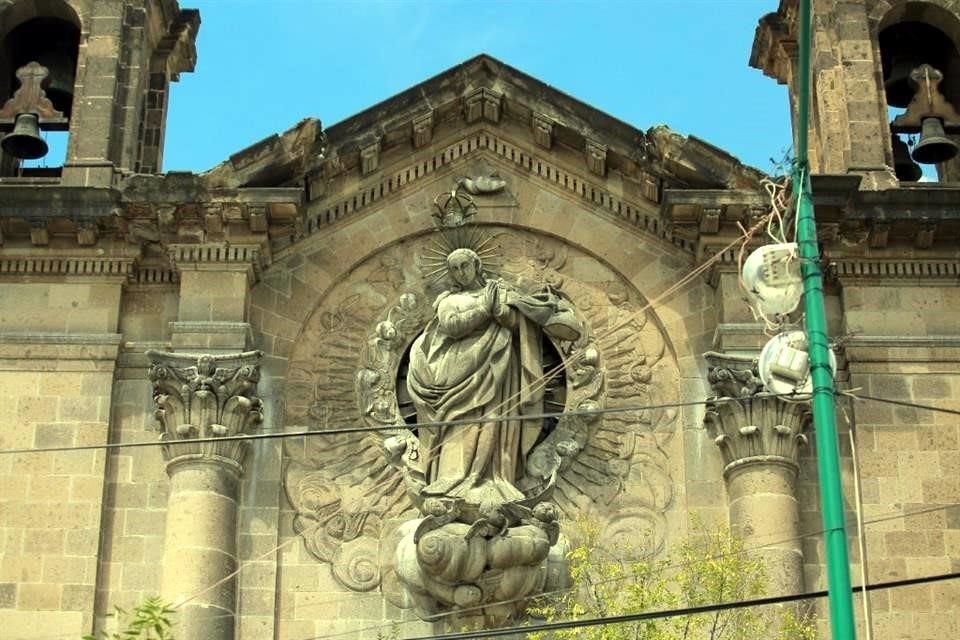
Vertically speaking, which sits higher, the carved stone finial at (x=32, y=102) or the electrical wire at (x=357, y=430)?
the carved stone finial at (x=32, y=102)

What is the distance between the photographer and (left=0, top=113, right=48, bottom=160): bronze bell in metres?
27.6

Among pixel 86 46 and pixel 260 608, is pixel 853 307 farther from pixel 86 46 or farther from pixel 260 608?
pixel 86 46

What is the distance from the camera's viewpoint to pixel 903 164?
28.8 metres

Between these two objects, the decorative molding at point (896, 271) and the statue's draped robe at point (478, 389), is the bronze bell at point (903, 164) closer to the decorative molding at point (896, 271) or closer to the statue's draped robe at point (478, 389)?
the decorative molding at point (896, 271)

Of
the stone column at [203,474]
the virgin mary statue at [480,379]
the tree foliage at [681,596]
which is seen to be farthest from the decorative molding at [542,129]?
the tree foliage at [681,596]

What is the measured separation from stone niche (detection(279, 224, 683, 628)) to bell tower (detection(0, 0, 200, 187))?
336 cm

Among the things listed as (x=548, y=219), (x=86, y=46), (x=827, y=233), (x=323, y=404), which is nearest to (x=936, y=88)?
(x=827, y=233)

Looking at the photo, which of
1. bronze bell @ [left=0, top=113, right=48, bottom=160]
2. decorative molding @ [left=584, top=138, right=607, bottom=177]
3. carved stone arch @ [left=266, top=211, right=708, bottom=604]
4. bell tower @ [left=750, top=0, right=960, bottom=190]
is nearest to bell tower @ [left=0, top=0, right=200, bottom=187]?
bronze bell @ [left=0, top=113, right=48, bottom=160]

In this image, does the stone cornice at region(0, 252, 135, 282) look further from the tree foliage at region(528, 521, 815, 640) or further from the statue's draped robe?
→ the tree foliage at region(528, 521, 815, 640)

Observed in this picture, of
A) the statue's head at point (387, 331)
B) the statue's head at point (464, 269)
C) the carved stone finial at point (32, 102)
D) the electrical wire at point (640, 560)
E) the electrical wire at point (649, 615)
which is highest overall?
the carved stone finial at point (32, 102)

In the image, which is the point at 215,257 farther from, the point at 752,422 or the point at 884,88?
the point at 884,88

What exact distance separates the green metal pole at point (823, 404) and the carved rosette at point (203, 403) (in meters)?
8.07

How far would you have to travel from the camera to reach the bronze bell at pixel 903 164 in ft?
94.5

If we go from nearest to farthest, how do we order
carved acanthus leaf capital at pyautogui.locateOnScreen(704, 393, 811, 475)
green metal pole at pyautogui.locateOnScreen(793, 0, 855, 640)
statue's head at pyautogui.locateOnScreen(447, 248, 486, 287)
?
green metal pole at pyautogui.locateOnScreen(793, 0, 855, 640), carved acanthus leaf capital at pyautogui.locateOnScreen(704, 393, 811, 475), statue's head at pyautogui.locateOnScreen(447, 248, 486, 287)
